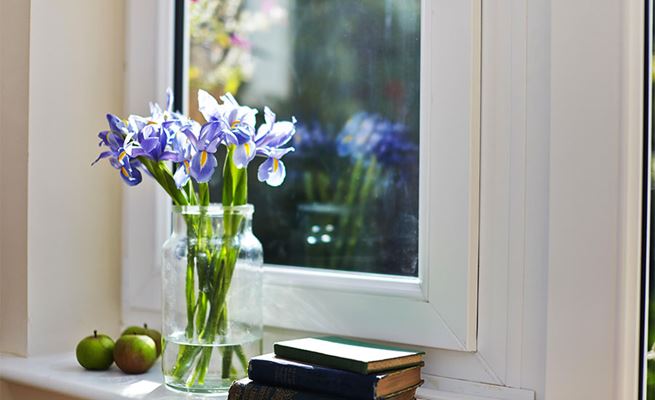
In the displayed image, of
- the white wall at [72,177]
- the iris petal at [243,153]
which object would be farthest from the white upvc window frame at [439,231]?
the white wall at [72,177]

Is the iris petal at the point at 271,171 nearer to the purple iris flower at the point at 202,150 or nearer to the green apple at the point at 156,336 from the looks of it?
the purple iris flower at the point at 202,150

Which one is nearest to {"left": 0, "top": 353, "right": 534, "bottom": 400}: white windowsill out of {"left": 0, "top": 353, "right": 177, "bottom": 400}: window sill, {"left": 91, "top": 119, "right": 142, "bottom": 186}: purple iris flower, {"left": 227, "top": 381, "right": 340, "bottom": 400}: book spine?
{"left": 0, "top": 353, "right": 177, "bottom": 400}: window sill

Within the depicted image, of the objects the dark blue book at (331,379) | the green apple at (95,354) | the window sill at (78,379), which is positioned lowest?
the window sill at (78,379)

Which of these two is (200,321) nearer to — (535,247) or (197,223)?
(197,223)

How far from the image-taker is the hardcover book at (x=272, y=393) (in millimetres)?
941

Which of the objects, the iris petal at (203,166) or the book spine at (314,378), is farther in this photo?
the iris petal at (203,166)

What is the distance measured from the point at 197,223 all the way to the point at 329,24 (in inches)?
16.7

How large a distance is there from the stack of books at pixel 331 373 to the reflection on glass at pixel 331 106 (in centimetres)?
22

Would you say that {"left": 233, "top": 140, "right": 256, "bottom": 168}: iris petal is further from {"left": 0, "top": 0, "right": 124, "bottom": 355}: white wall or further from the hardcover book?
{"left": 0, "top": 0, "right": 124, "bottom": 355}: white wall

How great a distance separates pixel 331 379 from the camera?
0.93 m

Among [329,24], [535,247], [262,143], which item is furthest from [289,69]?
[535,247]

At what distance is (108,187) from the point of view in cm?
144

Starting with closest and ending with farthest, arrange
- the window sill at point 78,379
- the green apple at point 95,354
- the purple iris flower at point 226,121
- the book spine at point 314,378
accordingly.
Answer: the book spine at point 314,378 < the purple iris flower at point 226,121 < the window sill at point 78,379 < the green apple at point 95,354

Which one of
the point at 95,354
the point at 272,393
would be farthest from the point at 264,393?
the point at 95,354
